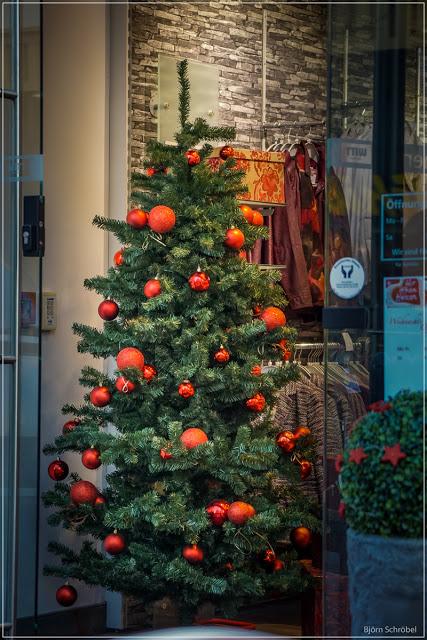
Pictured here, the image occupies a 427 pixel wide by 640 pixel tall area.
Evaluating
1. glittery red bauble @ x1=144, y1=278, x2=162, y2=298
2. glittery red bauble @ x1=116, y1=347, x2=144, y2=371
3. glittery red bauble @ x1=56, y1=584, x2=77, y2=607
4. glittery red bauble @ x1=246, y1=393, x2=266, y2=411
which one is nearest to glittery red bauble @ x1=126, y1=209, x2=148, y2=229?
glittery red bauble @ x1=144, y1=278, x2=162, y2=298

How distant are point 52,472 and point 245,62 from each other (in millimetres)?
2866

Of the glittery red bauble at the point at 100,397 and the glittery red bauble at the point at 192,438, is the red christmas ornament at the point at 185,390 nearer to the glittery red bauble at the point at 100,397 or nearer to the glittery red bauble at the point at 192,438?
the glittery red bauble at the point at 192,438

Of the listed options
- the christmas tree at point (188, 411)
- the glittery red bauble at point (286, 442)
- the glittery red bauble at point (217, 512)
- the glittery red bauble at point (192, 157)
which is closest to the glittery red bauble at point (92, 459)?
the christmas tree at point (188, 411)

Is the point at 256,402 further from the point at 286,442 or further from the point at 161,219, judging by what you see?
the point at 161,219

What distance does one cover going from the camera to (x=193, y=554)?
404cm

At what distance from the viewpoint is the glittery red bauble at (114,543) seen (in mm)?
4215

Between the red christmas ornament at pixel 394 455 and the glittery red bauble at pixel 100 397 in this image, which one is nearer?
the red christmas ornament at pixel 394 455

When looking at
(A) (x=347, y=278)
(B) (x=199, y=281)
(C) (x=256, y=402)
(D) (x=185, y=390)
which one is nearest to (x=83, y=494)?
(D) (x=185, y=390)

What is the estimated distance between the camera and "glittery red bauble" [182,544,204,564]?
404 cm

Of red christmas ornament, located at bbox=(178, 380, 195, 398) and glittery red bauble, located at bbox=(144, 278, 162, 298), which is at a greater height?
glittery red bauble, located at bbox=(144, 278, 162, 298)

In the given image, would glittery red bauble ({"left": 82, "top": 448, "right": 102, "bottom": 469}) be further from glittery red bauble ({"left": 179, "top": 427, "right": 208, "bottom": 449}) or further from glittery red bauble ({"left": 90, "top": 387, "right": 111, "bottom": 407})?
glittery red bauble ({"left": 179, "top": 427, "right": 208, "bottom": 449})

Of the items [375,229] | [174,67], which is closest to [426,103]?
[375,229]

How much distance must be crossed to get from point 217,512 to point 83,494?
612 mm

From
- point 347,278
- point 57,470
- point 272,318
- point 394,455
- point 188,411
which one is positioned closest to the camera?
point 394,455
